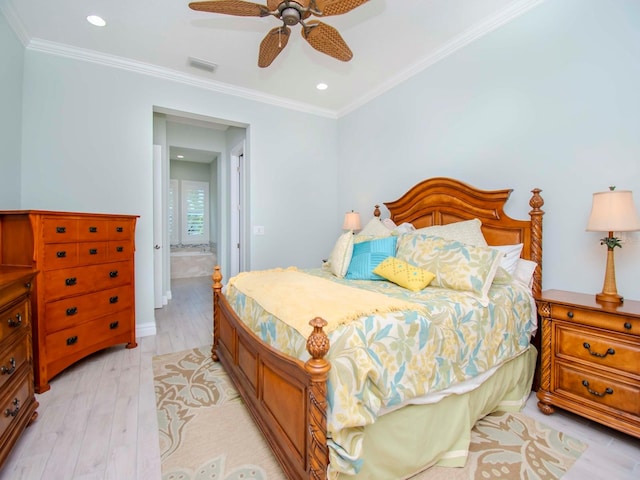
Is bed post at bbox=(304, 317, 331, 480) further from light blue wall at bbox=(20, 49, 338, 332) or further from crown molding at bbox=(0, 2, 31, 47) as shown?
crown molding at bbox=(0, 2, 31, 47)

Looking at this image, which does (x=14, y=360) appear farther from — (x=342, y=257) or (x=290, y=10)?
(x=290, y=10)

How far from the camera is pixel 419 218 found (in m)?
3.00

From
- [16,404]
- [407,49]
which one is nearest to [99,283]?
[16,404]

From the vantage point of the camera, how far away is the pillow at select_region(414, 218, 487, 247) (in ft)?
7.58

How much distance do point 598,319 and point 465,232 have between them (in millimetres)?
957

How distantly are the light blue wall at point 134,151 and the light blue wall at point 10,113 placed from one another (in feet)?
0.27

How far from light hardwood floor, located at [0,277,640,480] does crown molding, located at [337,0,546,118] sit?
284cm

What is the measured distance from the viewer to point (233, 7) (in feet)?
5.66

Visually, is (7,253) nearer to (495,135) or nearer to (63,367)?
(63,367)

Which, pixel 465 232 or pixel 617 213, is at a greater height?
pixel 617 213

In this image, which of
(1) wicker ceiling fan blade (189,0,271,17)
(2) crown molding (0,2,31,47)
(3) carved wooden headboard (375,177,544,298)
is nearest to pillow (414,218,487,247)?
(3) carved wooden headboard (375,177,544,298)

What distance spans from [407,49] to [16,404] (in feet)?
12.3

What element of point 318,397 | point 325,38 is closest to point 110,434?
point 318,397

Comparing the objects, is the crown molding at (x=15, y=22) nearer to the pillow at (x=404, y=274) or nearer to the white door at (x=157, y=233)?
the white door at (x=157, y=233)
